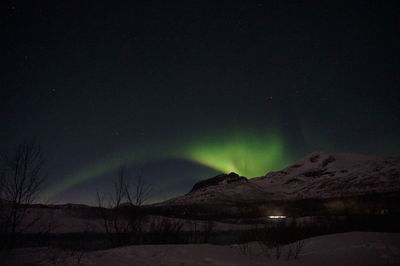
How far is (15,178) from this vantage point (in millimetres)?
14484

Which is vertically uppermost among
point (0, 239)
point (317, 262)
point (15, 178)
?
point (15, 178)

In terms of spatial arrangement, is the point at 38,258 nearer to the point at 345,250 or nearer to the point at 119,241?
the point at 119,241

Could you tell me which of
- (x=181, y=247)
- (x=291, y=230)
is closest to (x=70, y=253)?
(x=181, y=247)

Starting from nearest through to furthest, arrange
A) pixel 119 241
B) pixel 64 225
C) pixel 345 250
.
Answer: pixel 345 250
pixel 119 241
pixel 64 225

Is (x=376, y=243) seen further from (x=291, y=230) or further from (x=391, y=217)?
(x=391, y=217)

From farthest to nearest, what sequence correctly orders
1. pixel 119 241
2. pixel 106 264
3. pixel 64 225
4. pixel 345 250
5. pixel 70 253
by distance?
pixel 64 225, pixel 119 241, pixel 345 250, pixel 70 253, pixel 106 264

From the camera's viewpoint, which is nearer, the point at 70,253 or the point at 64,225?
the point at 70,253

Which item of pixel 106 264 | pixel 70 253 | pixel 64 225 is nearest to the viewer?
pixel 106 264

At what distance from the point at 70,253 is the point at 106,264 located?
7.99ft

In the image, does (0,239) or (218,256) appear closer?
(218,256)

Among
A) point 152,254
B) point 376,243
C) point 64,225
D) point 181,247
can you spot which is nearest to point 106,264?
point 152,254

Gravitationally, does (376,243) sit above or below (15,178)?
below

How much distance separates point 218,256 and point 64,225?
54.4m

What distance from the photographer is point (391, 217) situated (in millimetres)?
32688
